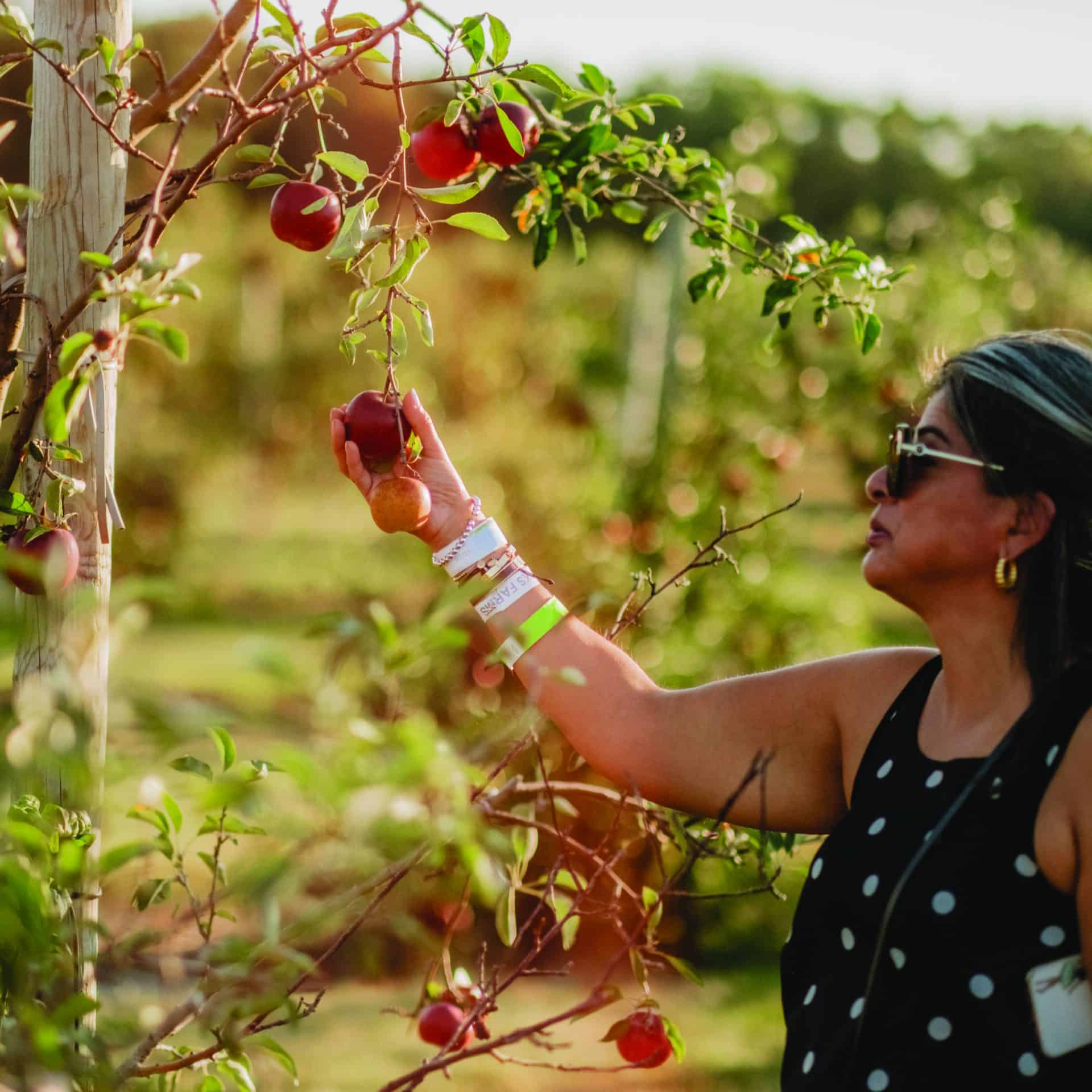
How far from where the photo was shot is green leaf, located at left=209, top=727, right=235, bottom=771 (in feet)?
2.97

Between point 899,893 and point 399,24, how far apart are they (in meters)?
0.83

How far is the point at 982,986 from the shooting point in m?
1.04

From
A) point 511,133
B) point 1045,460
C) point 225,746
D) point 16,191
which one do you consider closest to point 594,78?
point 511,133

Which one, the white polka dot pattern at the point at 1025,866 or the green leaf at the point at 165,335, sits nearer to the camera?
the green leaf at the point at 165,335

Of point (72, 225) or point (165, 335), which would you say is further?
point (72, 225)

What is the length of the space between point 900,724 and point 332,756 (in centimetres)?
82

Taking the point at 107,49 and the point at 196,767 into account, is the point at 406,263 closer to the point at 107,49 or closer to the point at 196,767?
the point at 107,49

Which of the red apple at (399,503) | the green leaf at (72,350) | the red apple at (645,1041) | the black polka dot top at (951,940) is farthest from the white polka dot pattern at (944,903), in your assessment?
the green leaf at (72,350)

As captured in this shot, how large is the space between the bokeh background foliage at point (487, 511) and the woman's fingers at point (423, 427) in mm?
194

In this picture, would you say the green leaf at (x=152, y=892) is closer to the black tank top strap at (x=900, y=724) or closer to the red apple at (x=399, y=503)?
the red apple at (x=399, y=503)

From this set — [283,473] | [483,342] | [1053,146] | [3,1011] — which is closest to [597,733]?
[3,1011]

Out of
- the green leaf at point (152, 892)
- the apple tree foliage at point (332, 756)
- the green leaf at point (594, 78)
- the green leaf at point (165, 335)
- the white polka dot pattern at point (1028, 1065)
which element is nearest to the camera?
the apple tree foliage at point (332, 756)

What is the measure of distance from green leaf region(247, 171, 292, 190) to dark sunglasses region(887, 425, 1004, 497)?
641mm

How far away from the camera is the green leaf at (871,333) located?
1.40 meters
